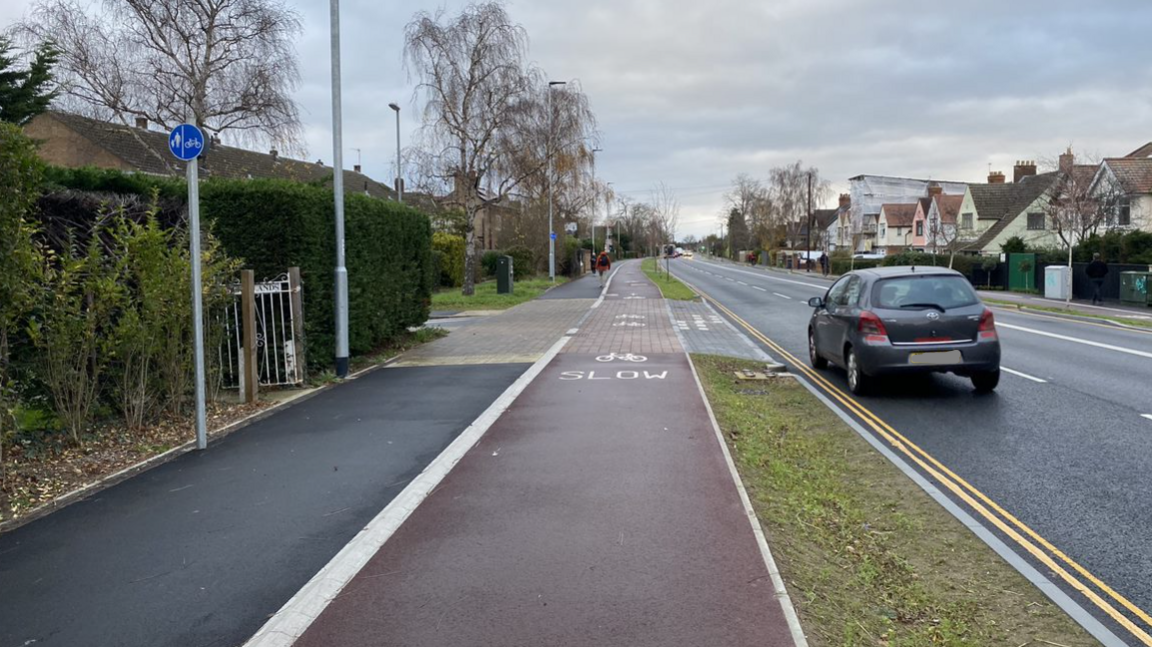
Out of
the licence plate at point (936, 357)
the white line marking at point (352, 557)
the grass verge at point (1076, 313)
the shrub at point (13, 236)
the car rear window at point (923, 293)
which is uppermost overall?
the shrub at point (13, 236)

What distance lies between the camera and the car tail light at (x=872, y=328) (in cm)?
961

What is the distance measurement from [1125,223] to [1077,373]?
37.9 metres

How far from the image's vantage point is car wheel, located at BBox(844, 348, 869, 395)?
392 inches

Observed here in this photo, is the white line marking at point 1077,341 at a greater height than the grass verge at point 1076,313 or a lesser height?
lesser

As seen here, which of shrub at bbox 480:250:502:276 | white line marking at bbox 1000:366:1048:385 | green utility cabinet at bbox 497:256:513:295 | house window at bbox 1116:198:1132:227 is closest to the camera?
white line marking at bbox 1000:366:1048:385

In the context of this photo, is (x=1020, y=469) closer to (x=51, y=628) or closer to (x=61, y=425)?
(x=51, y=628)

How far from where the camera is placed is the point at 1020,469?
6609 millimetres

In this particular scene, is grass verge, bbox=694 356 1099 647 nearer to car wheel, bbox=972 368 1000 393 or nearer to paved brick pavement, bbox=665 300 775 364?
car wheel, bbox=972 368 1000 393

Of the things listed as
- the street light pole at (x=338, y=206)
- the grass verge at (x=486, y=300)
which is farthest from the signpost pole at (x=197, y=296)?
the grass verge at (x=486, y=300)

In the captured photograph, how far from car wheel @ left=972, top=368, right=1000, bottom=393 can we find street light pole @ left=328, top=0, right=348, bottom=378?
8108 mm

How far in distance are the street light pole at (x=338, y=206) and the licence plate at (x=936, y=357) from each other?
7.25 m

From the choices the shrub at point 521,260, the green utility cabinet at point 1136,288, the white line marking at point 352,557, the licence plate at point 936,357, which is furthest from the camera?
the shrub at point 521,260

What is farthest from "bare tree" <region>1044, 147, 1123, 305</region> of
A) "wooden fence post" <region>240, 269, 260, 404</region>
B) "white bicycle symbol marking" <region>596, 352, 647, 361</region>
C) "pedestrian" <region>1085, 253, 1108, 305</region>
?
"wooden fence post" <region>240, 269, 260, 404</region>

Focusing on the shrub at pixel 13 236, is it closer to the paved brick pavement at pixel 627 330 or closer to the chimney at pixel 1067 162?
the paved brick pavement at pixel 627 330
